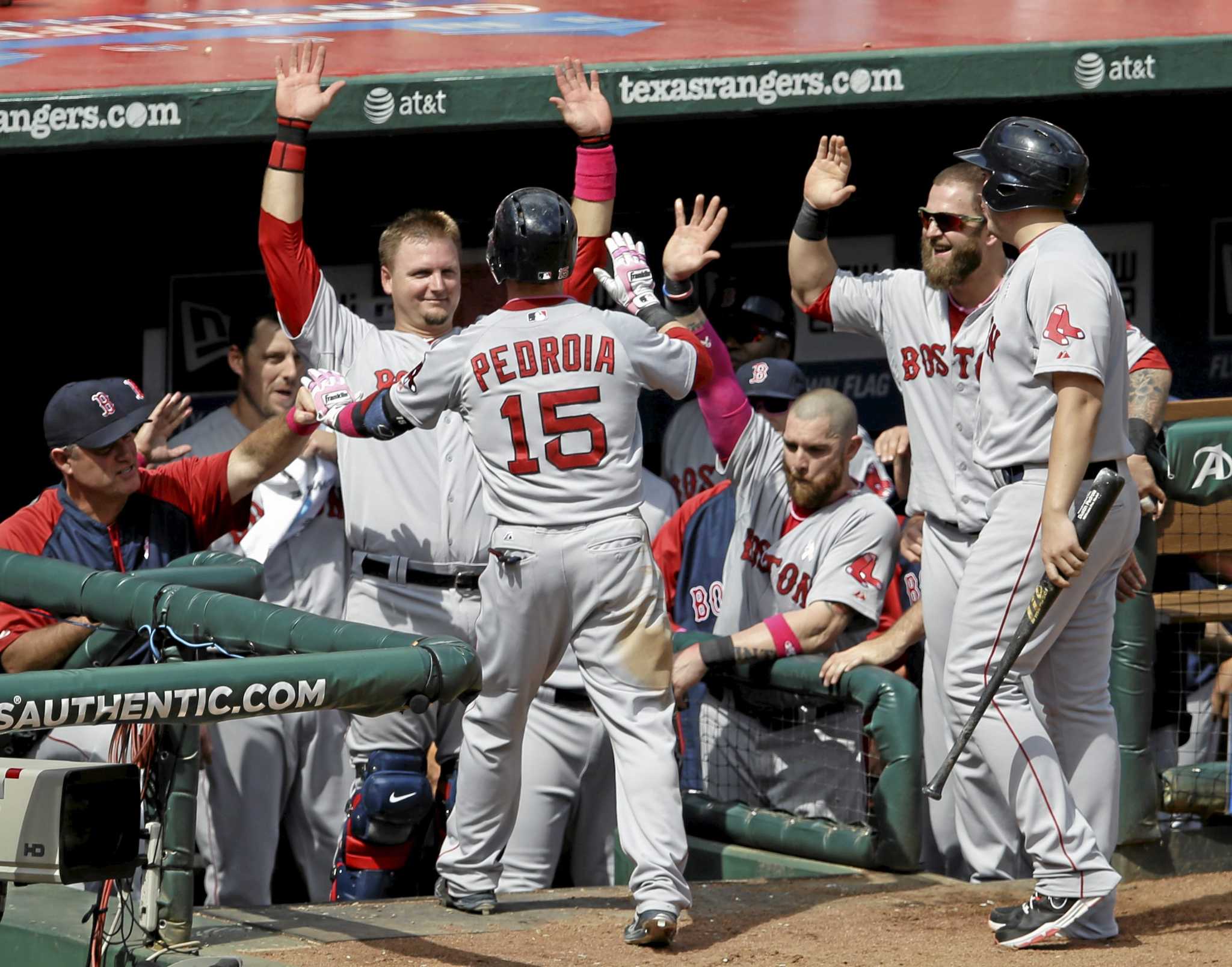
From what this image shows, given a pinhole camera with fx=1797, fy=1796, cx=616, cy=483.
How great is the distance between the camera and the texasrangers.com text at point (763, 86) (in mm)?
4711

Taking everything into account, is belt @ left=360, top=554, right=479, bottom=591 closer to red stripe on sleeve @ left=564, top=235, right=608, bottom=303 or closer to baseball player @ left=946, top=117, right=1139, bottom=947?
red stripe on sleeve @ left=564, top=235, right=608, bottom=303

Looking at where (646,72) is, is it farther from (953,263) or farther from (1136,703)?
(1136,703)

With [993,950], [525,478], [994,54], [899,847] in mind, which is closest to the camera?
[993,950]

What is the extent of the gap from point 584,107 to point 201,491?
4.11 feet

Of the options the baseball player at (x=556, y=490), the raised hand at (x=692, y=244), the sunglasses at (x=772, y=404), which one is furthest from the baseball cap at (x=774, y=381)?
the baseball player at (x=556, y=490)

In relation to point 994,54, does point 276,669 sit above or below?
below

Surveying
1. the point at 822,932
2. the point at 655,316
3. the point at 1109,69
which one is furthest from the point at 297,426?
the point at 1109,69

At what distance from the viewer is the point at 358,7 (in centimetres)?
636

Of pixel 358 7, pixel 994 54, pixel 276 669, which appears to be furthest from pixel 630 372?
pixel 358 7

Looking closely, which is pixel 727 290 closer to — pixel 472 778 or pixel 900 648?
pixel 900 648

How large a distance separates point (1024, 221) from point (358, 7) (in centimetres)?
363

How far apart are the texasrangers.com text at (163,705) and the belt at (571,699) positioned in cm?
214

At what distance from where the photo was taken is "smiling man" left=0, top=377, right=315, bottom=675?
3.88 metres

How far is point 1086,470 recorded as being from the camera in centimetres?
321
